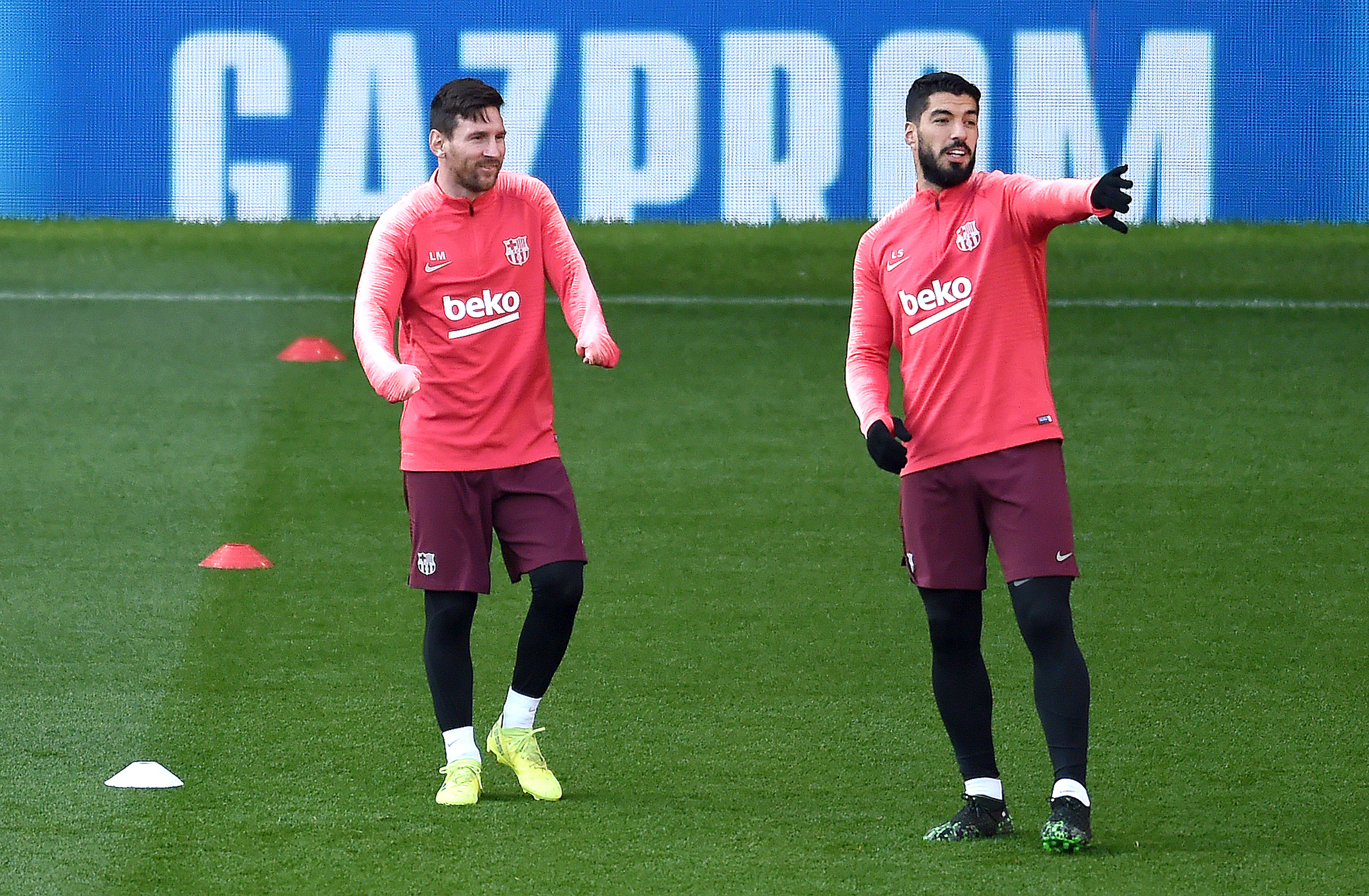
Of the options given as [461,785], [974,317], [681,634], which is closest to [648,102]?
[681,634]

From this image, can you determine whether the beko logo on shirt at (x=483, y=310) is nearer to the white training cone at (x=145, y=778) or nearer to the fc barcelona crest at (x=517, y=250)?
the fc barcelona crest at (x=517, y=250)

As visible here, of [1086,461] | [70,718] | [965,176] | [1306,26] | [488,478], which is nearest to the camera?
[965,176]

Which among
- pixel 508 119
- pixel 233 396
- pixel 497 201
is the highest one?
pixel 508 119

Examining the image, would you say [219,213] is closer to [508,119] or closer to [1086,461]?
[508,119]

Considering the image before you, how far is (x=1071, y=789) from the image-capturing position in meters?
3.91

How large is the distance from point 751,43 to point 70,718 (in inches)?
364

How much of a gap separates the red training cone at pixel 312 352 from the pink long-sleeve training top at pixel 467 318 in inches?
245

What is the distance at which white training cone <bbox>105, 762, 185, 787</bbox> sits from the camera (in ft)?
14.4

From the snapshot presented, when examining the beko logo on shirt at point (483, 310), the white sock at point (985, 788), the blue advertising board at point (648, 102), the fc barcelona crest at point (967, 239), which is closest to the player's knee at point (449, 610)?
the beko logo on shirt at point (483, 310)

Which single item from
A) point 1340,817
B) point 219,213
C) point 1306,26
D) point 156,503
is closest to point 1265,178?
point 1306,26

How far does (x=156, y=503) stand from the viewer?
753 cm

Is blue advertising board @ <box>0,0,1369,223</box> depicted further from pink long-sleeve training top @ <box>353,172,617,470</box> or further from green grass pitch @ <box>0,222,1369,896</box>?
pink long-sleeve training top @ <box>353,172,617,470</box>

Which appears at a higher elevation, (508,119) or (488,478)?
(508,119)

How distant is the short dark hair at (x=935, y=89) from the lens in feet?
13.0
